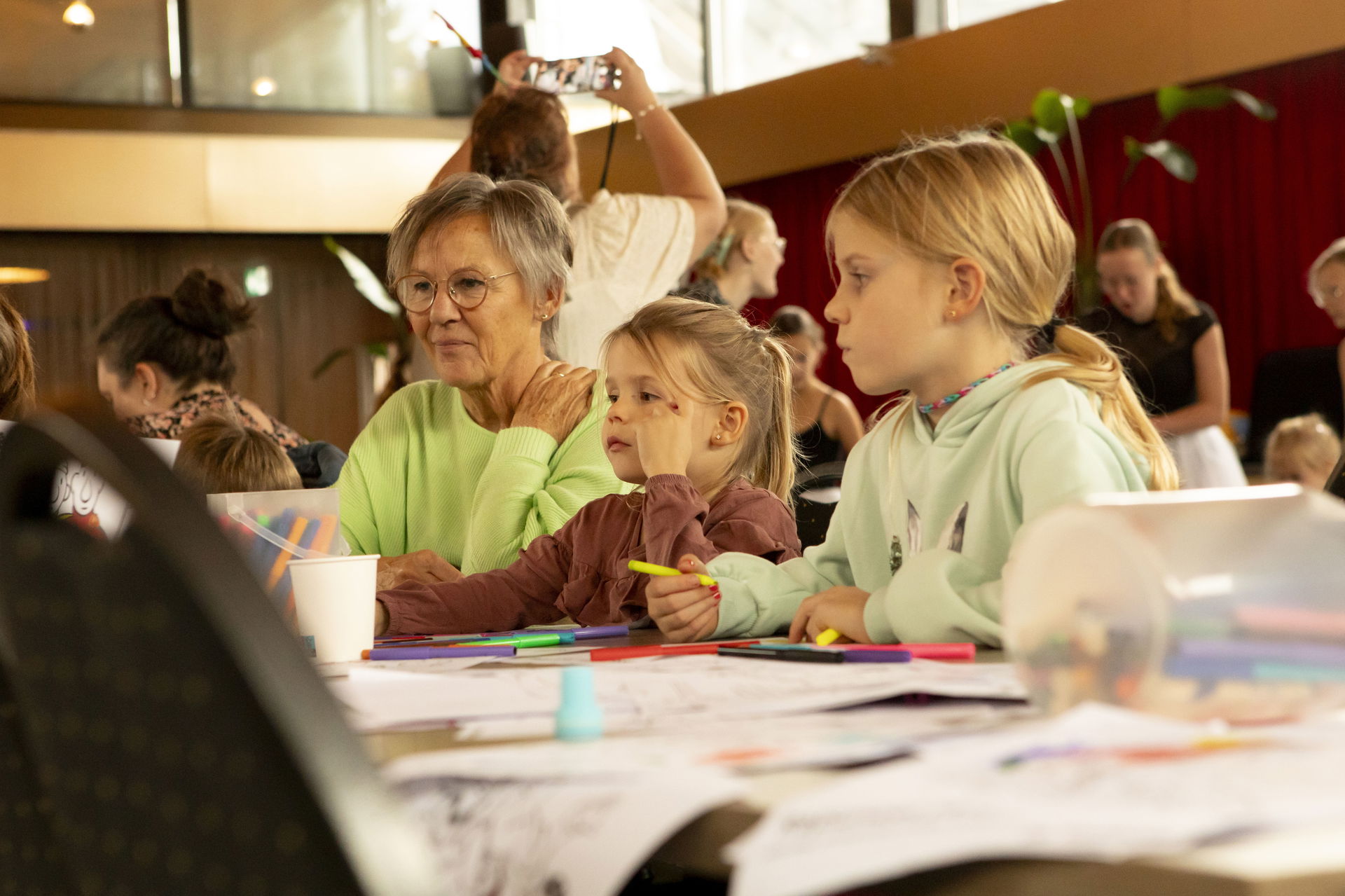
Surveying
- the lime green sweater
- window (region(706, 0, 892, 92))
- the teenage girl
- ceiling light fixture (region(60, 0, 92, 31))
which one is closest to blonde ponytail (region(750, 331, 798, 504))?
the lime green sweater

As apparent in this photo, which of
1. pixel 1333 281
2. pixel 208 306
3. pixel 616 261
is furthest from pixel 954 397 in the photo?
pixel 1333 281

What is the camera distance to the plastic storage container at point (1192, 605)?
1.97 feet

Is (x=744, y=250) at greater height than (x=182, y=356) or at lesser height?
greater

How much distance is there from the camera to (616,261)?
2.83 metres

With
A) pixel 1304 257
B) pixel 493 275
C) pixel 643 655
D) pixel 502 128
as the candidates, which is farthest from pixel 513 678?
pixel 1304 257

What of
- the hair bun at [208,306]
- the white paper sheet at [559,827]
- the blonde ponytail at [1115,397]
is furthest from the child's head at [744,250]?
the white paper sheet at [559,827]

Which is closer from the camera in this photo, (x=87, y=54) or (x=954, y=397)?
(x=954, y=397)

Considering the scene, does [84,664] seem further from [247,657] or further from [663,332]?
[663,332]

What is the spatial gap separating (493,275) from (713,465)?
42cm

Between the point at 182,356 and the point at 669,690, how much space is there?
9.33 feet

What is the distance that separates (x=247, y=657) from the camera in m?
0.37

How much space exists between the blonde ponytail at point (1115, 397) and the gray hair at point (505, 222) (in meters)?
0.84

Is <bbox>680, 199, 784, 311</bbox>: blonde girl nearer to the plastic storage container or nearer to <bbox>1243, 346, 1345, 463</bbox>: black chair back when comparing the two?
<bbox>1243, 346, 1345, 463</bbox>: black chair back

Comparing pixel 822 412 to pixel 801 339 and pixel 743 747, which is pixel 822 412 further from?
pixel 743 747
